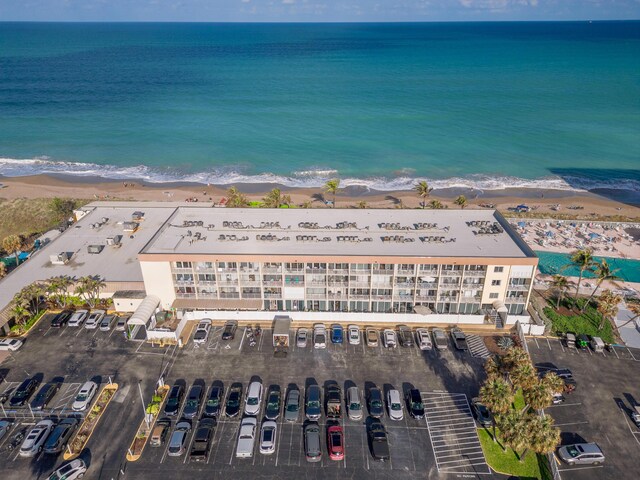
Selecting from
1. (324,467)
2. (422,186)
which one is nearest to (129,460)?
(324,467)

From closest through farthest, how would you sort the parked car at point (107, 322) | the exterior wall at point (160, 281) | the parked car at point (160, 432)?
1. the parked car at point (160, 432)
2. the parked car at point (107, 322)
3. the exterior wall at point (160, 281)

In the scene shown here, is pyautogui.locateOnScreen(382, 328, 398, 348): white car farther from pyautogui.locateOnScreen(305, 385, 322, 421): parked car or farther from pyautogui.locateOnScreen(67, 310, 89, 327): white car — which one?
pyautogui.locateOnScreen(67, 310, 89, 327): white car

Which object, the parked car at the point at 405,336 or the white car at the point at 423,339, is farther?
the parked car at the point at 405,336

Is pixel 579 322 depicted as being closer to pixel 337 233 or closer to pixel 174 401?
pixel 337 233

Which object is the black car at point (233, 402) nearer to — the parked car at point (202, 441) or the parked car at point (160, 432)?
the parked car at point (202, 441)

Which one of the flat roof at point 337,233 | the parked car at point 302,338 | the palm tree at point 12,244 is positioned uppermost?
the flat roof at point 337,233

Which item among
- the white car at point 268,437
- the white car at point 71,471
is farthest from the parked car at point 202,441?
the white car at point 71,471
